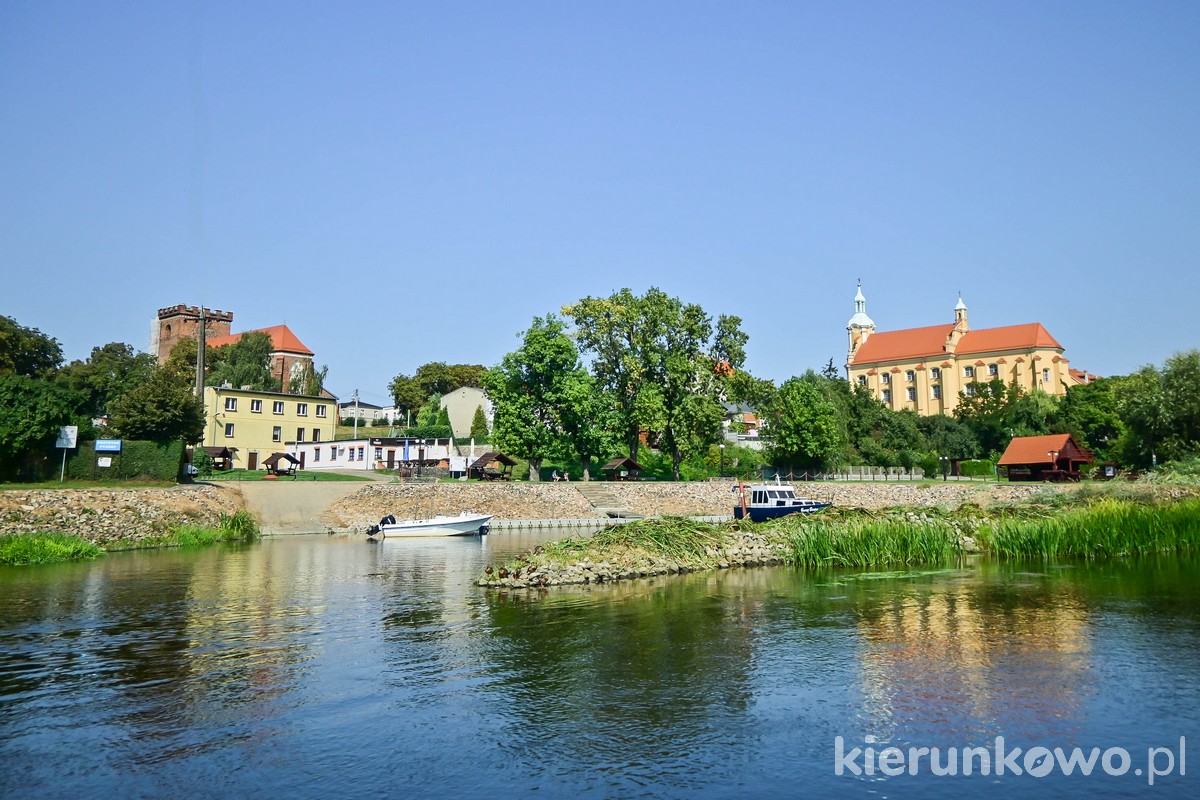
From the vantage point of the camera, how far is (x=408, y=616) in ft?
71.4

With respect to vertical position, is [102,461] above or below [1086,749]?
above

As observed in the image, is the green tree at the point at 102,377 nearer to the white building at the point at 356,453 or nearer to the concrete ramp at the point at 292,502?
the white building at the point at 356,453

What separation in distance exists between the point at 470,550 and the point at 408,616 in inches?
769

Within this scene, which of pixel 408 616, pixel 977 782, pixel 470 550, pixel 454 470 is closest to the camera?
pixel 977 782

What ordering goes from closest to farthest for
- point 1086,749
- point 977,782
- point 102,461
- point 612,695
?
point 977,782, point 1086,749, point 612,695, point 102,461

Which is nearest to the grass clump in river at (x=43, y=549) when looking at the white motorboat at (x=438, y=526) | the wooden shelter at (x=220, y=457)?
the white motorboat at (x=438, y=526)

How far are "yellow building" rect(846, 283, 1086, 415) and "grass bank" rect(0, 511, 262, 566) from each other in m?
109

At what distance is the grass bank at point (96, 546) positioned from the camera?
1393 inches

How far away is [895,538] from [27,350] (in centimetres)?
9603

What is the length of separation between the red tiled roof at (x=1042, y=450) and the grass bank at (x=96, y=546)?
71622 mm

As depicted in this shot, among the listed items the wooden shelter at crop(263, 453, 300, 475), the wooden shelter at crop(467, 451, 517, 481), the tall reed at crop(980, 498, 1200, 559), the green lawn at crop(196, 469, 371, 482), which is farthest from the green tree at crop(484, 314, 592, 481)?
the tall reed at crop(980, 498, 1200, 559)

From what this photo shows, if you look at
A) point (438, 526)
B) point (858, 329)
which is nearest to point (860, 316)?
point (858, 329)

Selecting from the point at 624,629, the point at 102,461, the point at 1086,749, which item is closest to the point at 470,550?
the point at 624,629

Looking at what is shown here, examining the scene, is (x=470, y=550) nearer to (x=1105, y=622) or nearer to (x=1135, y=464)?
(x=1105, y=622)
